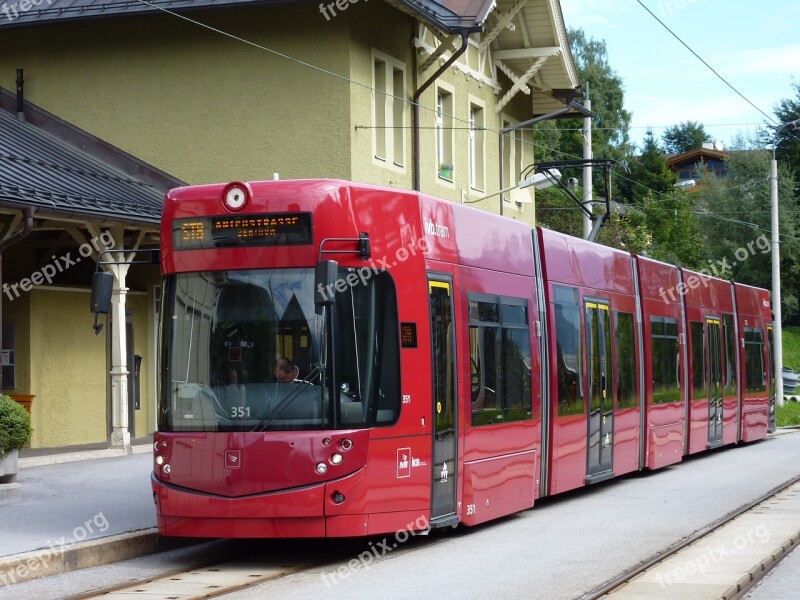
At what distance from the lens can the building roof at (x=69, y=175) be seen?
18.5 metres

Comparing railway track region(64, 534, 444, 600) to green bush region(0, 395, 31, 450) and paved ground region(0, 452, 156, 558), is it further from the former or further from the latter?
green bush region(0, 395, 31, 450)

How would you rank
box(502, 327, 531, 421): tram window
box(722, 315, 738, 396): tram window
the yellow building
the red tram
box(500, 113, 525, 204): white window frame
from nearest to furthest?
1. the red tram
2. box(502, 327, 531, 421): tram window
3. the yellow building
4. box(722, 315, 738, 396): tram window
5. box(500, 113, 525, 204): white window frame

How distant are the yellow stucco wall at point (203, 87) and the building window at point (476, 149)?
6.39m

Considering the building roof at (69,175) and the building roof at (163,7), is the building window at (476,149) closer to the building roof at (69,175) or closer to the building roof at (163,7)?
the building roof at (163,7)

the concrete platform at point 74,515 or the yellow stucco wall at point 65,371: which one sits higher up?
the yellow stucco wall at point 65,371

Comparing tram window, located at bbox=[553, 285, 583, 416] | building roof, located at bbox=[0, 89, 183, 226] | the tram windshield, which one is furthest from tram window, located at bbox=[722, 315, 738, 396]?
the tram windshield

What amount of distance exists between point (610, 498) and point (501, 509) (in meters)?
3.69

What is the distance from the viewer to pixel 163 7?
78.0 ft

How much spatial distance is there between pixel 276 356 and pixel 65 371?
38.9 feet

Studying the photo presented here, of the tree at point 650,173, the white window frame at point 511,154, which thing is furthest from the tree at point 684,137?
the white window frame at point 511,154

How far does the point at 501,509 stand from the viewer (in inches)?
539

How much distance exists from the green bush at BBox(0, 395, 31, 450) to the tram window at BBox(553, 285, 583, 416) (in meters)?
5.70

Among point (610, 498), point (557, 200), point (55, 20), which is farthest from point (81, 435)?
point (557, 200)

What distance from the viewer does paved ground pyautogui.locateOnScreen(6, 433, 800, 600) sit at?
10016 millimetres
